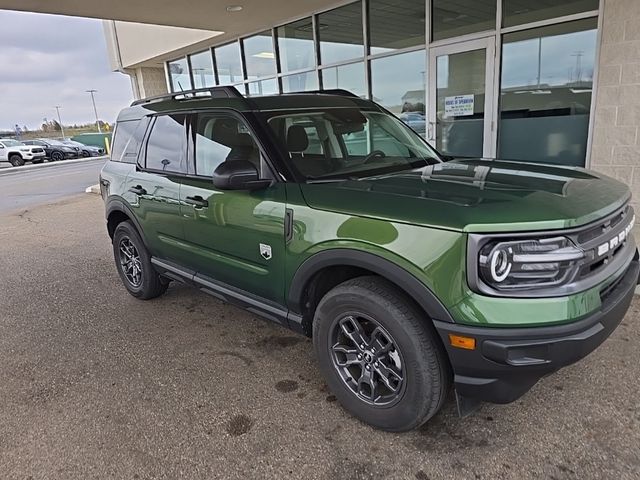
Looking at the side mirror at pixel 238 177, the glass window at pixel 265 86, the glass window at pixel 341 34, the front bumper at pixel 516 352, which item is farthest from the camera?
the glass window at pixel 265 86

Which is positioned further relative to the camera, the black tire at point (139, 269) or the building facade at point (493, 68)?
the building facade at point (493, 68)

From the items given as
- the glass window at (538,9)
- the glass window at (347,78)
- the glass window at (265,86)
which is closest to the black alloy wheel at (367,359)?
the glass window at (538,9)

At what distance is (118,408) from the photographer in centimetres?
290

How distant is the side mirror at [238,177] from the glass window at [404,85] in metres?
5.67

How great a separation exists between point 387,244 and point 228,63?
11170 millimetres

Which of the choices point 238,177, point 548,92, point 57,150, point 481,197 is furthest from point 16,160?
point 481,197

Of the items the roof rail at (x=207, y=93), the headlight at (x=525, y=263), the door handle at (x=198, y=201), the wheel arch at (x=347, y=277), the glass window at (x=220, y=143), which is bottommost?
the wheel arch at (x=347, y=277)

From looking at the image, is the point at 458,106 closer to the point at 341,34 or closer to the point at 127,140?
the point at 341,34

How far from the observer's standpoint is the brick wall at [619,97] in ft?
17.4

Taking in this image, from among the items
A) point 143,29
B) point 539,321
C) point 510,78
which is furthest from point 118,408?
point 143,29

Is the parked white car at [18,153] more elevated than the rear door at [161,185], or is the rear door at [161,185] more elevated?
the rear door at [161,185]

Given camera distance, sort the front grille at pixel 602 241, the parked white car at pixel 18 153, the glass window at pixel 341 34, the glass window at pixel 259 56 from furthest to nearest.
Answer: the parked white car at pixel 18 153 → the glass window at pixel 259 56 → the glass window at pixel 341 34 → the front grille at pixel 602 241

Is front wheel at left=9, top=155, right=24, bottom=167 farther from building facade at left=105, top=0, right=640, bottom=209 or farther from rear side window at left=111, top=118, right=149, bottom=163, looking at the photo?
rear side window at left=111, top=118, right=149, bottom=163

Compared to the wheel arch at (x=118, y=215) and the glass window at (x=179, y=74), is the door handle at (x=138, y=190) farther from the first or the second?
the glass window at (x=179, y=74)
